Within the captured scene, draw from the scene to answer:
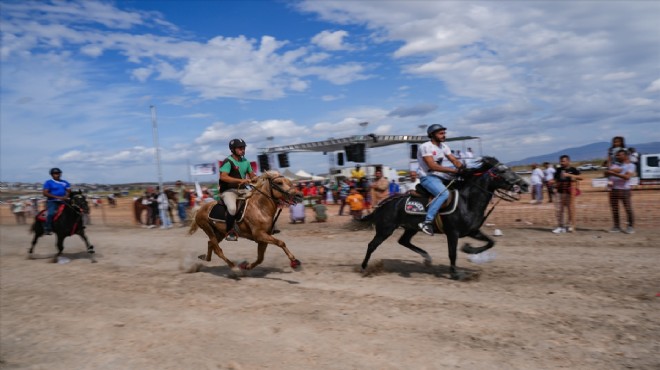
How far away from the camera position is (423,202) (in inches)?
330

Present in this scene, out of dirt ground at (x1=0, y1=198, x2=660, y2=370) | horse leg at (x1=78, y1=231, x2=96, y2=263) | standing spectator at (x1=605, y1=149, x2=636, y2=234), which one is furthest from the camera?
horse leg at (x1=78, y1=231, x2=96, y2=263)

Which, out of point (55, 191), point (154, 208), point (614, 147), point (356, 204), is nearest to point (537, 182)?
point (614, 147)

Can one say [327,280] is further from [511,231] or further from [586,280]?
[511,231]

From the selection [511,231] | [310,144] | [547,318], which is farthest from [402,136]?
[547,318]

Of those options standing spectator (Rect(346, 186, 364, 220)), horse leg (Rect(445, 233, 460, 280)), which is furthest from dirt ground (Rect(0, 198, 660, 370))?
standing spectator (Rect(346, 186, 364, 220))

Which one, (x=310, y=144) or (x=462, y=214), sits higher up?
(x=310, y=144)

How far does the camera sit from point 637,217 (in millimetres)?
14375

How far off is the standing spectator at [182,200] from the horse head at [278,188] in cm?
1367

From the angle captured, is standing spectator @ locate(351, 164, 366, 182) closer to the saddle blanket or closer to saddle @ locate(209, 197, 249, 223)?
saddle @ locate(209, 197, 249, 223)

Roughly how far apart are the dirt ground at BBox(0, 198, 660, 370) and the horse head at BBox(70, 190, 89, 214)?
205cm

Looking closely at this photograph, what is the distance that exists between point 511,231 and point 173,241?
11.5 meters

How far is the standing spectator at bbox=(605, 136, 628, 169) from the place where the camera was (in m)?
12.2

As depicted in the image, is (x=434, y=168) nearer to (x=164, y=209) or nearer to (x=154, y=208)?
(x=164, y=209)

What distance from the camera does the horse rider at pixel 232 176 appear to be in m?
9.06
